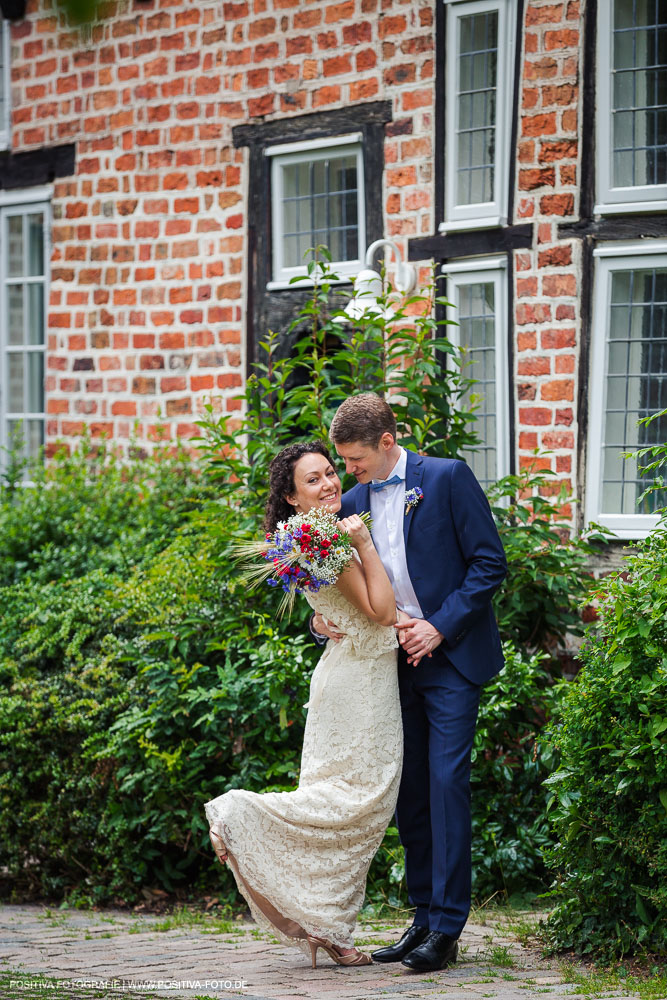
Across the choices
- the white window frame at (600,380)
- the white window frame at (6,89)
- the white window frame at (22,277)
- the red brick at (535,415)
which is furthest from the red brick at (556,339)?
the white window frame at (6,89)

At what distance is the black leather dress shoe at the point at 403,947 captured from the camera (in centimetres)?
438

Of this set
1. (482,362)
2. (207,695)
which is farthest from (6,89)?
(207,695)

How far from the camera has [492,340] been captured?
24.2ft

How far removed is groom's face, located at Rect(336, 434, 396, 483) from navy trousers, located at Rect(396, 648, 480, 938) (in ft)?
2.17

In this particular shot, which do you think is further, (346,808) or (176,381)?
(176,381)

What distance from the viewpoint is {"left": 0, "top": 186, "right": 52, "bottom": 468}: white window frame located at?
9977mm

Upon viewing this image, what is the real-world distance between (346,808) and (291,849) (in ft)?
0.76

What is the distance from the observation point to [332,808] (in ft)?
14.0

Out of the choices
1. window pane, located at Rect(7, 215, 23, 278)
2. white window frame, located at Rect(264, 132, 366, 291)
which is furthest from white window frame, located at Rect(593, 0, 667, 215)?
window pane, located at Rect(7, 215, 23, 278)

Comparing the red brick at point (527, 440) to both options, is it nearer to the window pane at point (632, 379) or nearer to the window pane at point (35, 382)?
the window pane at point (632, 379)

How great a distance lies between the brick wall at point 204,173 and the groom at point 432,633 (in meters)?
2.63

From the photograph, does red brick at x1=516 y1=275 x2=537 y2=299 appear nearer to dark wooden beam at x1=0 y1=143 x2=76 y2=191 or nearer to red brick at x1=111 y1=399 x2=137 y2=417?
red brick at x1=111 y1=399 x2=137 y2=417

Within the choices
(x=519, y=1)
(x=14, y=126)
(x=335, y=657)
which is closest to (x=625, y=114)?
(x=519, y=1)

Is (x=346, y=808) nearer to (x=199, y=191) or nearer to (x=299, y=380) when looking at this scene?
(x=299, y=380)
